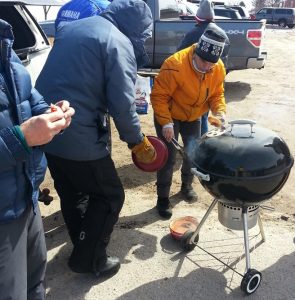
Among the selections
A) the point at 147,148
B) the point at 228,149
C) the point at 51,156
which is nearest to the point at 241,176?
the point at 228,149

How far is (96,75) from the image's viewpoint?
2.40 m

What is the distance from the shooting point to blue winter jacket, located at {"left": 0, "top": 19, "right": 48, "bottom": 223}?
1573 millimetres

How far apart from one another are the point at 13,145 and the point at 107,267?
1604mm

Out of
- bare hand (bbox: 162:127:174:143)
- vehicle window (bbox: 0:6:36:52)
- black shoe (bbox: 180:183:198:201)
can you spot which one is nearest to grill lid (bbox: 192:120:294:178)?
bare hand (bbox: 162:127:174:143)

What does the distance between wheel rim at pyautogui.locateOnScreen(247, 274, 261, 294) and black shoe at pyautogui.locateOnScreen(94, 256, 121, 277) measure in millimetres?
943

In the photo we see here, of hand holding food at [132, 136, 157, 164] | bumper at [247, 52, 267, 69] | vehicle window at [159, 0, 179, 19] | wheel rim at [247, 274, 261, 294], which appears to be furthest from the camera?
vehicle window at [159, 0, 179, 19]

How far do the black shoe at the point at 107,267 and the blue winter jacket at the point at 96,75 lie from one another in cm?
80

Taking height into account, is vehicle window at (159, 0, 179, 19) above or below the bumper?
above

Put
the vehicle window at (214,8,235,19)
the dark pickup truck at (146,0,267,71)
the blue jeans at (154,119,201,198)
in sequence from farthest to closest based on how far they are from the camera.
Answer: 1. the vehicle window at (214,8,235,19)
2. the dark pickup truck at (146,0,267,71)
3. the blue jeans at (154,119,201,198)

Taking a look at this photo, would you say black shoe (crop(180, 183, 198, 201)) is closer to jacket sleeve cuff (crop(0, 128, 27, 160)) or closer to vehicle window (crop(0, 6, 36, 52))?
vehicle window (crop(0, 6, 36, 52))

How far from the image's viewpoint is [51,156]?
8.75ft

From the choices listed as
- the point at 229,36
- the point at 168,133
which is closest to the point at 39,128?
the point at 168,133

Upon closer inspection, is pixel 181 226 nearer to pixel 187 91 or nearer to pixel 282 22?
pixel 187 91

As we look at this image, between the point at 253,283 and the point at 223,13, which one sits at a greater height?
the point at 253,283
